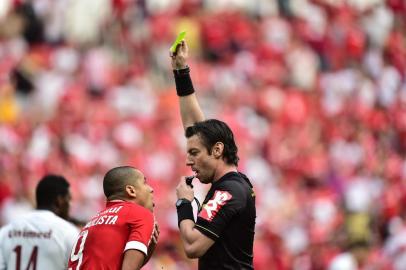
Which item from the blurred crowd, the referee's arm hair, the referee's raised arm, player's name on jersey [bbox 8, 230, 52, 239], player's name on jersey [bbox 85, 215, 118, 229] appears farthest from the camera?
the blurred crowd

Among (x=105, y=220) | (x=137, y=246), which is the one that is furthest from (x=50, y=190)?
(x=137, y=246)

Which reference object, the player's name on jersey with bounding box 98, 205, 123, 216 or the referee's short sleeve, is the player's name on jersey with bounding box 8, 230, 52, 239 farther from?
the referee's short sleeve

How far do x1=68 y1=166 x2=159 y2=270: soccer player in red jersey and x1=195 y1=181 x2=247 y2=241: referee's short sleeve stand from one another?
34cm

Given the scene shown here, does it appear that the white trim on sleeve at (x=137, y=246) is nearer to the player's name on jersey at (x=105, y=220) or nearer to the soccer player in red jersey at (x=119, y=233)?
the soccer player in red jersey at (x=119, y=233)

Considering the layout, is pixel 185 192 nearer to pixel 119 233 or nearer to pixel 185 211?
pixel 185 211

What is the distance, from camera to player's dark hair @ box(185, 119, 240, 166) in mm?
6777

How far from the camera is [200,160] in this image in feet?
22.2

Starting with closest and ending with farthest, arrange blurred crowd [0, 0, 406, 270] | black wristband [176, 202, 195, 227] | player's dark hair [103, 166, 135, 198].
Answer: black wristband [176, 202, 195, 227] → player's dark hair [103, 166, 135, 198] → blurred crowd [0, 0, 406, 270]

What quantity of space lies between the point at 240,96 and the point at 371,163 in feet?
7.90

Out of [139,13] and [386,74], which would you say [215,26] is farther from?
[386,74]

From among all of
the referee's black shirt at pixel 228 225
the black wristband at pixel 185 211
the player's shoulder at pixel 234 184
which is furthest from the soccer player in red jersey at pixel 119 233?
the player's shoulder at pixel 234 184

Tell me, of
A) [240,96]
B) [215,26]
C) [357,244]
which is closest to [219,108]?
[240,96]

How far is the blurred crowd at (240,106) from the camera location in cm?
1510

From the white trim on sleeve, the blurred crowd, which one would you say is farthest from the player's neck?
the blurred crowd
